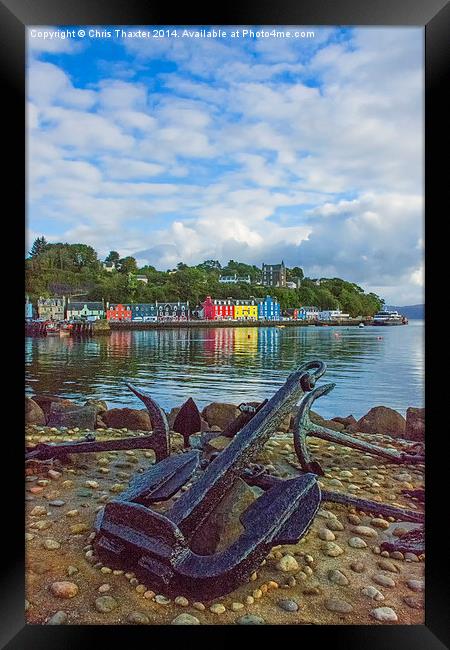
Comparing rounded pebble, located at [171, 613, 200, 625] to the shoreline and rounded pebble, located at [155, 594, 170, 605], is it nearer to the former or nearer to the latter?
rounded pebble, located at [155, 594, 170, 605]

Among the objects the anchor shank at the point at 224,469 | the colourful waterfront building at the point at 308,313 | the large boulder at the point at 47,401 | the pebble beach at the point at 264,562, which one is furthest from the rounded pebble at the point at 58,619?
the colourful waterfront building at the point at 308,313

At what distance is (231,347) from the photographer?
7.20ft

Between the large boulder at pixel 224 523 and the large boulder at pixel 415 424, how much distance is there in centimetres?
86

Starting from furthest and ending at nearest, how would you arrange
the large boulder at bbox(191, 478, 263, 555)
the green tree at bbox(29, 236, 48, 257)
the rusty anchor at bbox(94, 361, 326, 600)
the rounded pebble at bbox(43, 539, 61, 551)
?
the green tree at bbox(29, 236, 48, 257), the rounded pebble at bbox(43, 539, 61, 551), the large boulder at bbox(191, 478, 263, 555), the rusty anchor at bbox(94, 361, 326, 600)

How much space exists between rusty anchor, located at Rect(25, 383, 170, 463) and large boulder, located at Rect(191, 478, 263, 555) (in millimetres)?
386

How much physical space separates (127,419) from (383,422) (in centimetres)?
119

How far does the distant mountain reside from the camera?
77.7 inches

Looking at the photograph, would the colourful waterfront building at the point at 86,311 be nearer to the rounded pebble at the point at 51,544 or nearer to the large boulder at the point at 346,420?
the rounded pebble at the point at 51,544

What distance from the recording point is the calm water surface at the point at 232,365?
2072 millimetres

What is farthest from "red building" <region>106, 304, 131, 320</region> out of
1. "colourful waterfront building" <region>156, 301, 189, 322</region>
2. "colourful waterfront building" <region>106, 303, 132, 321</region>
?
"colourful waterfront building" <region>156, 301, 189, 322</region>

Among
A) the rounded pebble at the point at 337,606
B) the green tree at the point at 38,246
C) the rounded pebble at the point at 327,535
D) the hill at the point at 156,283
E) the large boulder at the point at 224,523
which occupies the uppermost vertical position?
the green tree at the point at 38,246

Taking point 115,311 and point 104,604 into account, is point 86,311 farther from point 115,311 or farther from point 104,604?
point 104,604
